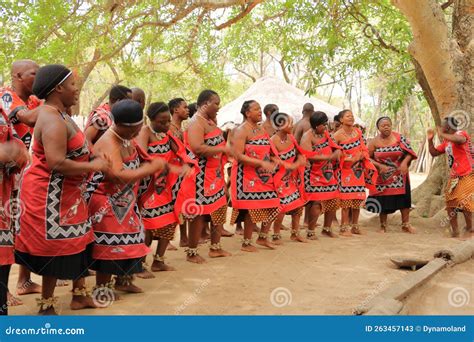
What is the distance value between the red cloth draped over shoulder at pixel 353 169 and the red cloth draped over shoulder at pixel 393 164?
0.34 meters

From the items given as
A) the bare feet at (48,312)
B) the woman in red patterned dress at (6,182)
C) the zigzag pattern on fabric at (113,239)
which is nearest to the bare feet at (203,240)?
the zigzag pattern on fabric at (113,239)

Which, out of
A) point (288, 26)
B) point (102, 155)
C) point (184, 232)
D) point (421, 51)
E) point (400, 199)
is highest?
point (288, 26)

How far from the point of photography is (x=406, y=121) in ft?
109

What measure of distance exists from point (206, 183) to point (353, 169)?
9.34 feet

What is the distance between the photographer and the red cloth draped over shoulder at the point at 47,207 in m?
3.77

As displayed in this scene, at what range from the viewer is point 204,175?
627cm

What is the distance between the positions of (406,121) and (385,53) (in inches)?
875

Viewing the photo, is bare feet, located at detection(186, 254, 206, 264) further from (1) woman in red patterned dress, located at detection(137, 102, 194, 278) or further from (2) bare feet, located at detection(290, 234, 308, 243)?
(2) bare feet, located at detection(290, 234, 308, 243)

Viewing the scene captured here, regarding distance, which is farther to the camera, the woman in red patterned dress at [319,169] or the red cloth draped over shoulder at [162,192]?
the woman in red patterned dress at [319,169]

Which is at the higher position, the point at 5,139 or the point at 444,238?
the point at 5,139

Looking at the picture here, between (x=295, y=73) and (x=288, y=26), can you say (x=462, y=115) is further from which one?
(x=295, y=73)

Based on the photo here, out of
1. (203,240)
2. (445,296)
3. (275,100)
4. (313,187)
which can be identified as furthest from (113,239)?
(275,100)

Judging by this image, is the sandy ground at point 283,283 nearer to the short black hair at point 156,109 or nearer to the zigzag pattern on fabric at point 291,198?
the zigzag pattern on fabric at point 291,198

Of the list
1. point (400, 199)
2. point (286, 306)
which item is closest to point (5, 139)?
point (286, 306)
